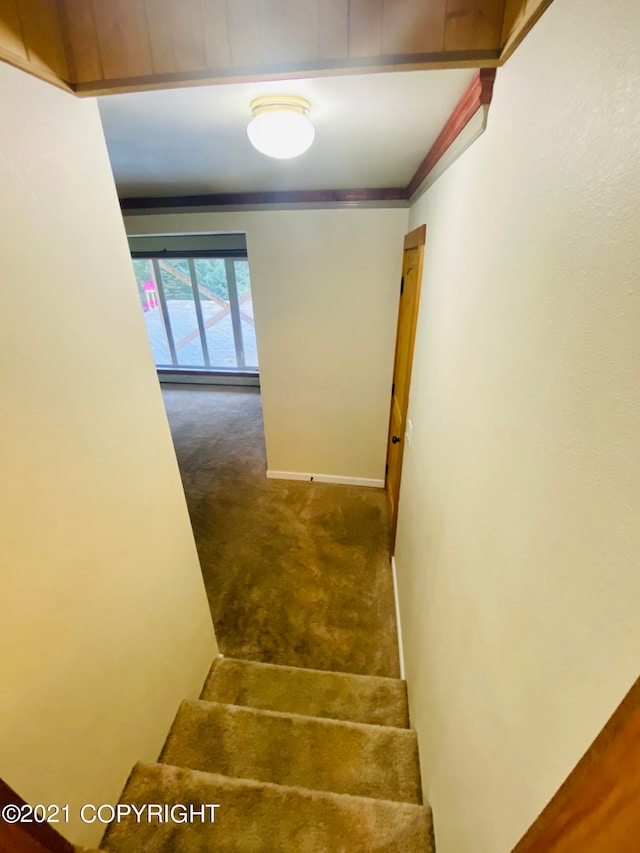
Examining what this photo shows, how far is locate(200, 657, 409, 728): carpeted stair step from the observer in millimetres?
1740

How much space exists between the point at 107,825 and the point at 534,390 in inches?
70.6

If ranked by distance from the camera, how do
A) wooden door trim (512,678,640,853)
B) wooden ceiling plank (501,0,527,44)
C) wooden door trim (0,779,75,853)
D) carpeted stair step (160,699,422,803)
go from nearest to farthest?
1. wooden door trim (512,678,640,853)
2. wooden door trim (0,779,75,853)
3. wooden ceiling plank (501,0,527,44)
4. carpeted stair step (160,699,422,803)

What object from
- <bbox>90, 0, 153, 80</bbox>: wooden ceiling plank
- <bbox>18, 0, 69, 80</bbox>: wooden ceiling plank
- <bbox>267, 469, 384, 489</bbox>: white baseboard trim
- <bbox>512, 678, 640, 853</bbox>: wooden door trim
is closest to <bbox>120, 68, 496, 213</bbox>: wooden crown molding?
<bbox>90, 0, 153, 80</bbox>: wooden ceiling plank

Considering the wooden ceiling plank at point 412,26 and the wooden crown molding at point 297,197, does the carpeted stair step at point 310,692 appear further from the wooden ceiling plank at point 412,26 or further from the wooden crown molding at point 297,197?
the wooden crown molding at point 297,197

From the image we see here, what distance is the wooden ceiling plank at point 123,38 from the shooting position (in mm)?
827

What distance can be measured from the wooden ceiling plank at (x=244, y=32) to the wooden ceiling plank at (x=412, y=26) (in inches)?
11.3

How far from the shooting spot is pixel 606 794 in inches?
15.1

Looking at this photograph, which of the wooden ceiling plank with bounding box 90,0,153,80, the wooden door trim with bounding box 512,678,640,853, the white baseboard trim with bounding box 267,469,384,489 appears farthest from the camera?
the white baseboard trim with bounding box 267,469,384,489

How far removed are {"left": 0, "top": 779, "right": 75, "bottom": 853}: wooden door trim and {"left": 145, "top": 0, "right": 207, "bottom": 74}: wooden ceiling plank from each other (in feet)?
4.80

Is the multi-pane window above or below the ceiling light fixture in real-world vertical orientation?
below

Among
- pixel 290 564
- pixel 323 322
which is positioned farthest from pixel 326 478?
pixel 323 322

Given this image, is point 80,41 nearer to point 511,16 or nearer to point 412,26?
point 412,26

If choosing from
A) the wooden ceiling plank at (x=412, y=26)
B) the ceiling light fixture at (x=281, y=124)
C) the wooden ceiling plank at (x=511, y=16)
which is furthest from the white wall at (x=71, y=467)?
the wooden ceiling plank at (x=511, y=16)

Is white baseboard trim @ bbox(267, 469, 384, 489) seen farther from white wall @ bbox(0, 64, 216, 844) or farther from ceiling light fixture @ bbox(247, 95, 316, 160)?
ceiling light fixture @ bbox(247, 95, 316, 160)
